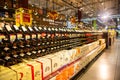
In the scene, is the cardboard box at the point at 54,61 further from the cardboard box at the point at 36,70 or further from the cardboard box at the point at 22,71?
the cardboard box at the point at 22,71

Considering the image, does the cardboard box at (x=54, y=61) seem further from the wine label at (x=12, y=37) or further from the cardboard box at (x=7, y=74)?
the cardboard box at (x=7, y=74)

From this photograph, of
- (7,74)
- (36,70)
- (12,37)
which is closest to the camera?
(7,74)

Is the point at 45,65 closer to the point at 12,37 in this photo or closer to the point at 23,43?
the point at 23,43

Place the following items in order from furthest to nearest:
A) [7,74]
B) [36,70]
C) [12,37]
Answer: [36,70] → [12,37] → [7,74]

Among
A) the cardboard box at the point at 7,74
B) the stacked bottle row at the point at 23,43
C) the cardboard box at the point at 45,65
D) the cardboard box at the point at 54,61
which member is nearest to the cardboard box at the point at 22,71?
the cardboard box at the point at 7,74

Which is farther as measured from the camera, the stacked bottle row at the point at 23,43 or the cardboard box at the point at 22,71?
the stacked bottle row at the point at 23,43

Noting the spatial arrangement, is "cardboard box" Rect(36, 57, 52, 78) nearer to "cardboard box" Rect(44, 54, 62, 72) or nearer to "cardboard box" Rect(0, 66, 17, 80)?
"cardboard box" Rect(44, 54, 62, 72)

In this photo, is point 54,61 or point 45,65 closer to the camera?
point 45,65

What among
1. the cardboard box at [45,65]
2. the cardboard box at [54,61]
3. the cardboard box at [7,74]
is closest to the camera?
the cardboard box at [7,74]

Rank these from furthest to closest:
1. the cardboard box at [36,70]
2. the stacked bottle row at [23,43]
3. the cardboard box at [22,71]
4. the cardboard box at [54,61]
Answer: the cardboard box at [54,61], the cardboard box at [36,70], the stacked bottle row at [23,43], the cardboard box at [22,71]

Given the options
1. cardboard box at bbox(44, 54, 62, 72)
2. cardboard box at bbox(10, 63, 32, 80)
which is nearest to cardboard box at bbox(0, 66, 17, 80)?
cardboard box at bbox(10, 63, 32, 80)

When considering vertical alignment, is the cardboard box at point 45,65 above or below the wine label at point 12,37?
below

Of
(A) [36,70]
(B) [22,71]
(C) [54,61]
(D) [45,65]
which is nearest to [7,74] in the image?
(B) [22,71]

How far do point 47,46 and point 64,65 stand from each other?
851 mm
